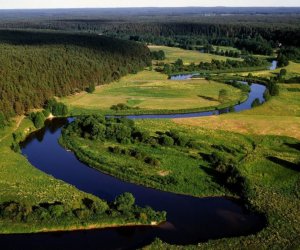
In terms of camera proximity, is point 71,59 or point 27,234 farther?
point 71,59

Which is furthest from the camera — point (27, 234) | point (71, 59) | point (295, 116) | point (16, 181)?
point (71, 59)

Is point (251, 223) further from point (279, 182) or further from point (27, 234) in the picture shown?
point (27, 234)

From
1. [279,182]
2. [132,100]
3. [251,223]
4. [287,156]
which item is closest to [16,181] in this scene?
[251,223]

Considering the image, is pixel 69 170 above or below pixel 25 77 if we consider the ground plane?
below

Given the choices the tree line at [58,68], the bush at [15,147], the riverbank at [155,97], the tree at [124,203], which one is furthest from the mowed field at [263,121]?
the tree at [124,203]

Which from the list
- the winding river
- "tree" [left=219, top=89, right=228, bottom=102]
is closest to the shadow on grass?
the winding river

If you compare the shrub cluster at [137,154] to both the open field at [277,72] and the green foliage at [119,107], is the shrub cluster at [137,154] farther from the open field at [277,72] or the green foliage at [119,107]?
the open field at [277,72]

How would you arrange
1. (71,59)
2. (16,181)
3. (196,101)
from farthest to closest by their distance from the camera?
(71,59), (196,101), (16,181)
